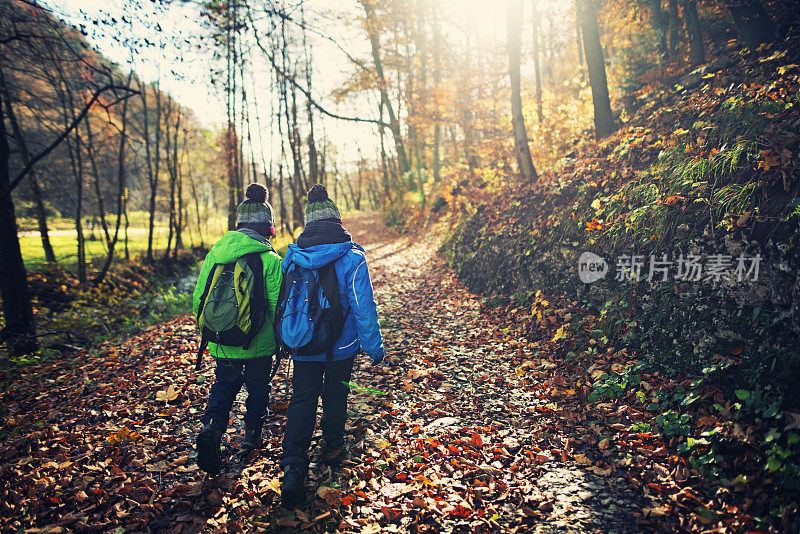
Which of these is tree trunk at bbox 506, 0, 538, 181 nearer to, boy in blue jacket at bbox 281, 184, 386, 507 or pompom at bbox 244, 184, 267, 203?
boy in blue jacket at bbox 281, 184, 386, 507

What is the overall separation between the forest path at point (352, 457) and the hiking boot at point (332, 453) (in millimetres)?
102

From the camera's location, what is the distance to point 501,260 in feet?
28.3

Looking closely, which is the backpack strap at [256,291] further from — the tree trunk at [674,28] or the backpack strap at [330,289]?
the tree trunk at [674,28]

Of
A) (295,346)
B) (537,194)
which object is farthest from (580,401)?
(537,194)

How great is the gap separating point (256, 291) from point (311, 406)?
120 cm

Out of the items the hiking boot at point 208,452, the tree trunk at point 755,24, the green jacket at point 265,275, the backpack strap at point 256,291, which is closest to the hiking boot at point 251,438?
the hiking boot at point 208,452

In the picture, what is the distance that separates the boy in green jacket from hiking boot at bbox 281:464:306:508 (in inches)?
27.9

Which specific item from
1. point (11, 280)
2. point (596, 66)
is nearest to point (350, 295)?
point (11, 280)

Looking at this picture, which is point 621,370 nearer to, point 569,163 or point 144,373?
point 569,163

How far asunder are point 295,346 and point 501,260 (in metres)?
6.40

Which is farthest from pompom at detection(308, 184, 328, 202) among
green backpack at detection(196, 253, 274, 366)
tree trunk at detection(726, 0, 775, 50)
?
tree trunk at detection(726, 0, 775, 50)

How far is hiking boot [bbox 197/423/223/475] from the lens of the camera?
3.16 m

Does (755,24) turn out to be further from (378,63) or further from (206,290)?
(378,63)

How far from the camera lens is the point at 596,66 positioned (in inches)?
346
